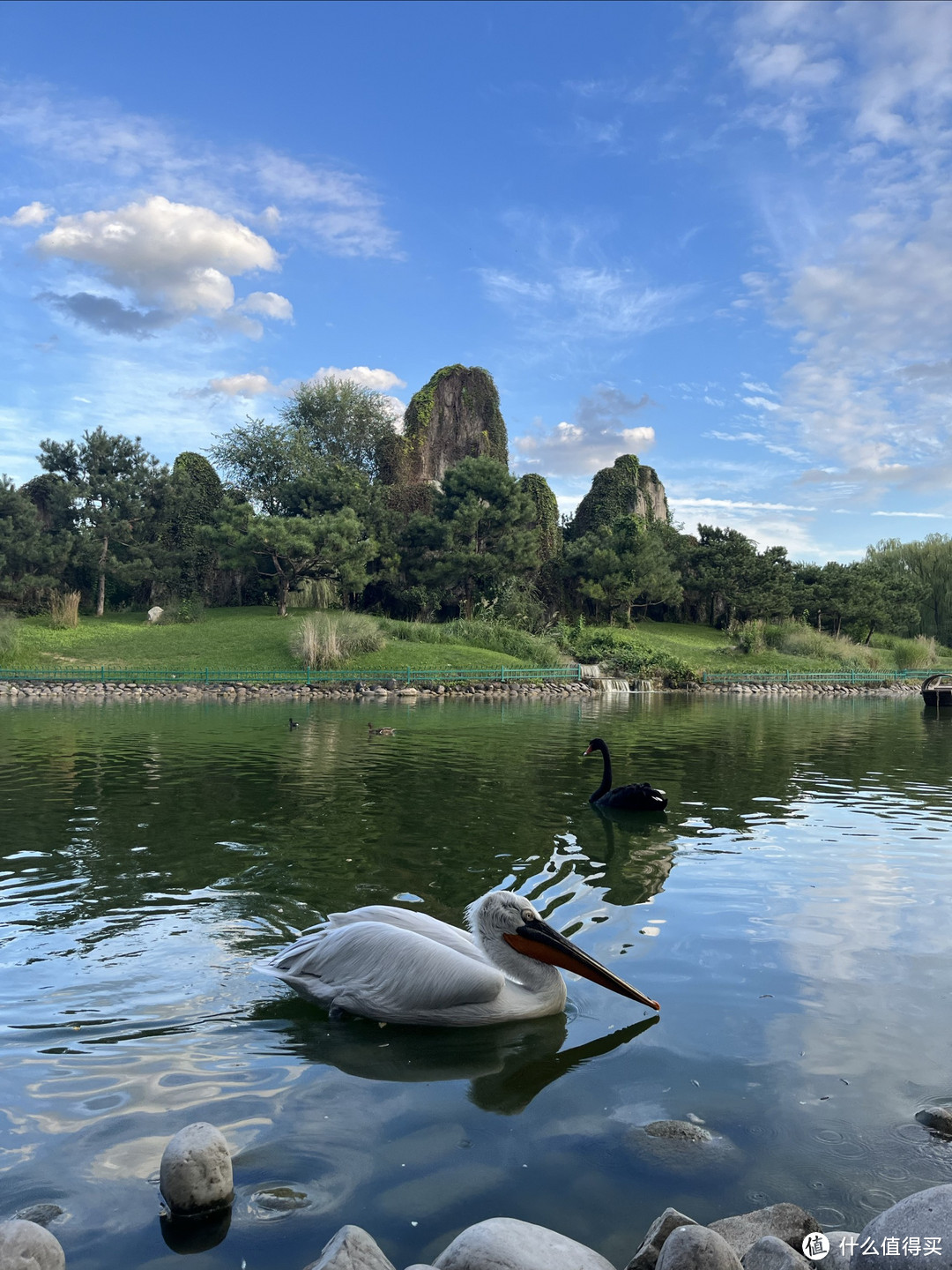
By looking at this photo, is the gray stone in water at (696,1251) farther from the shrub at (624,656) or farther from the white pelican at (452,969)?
the shrub at (624,656)

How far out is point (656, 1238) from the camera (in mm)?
2732

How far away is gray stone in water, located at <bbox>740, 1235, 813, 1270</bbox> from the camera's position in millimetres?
2572

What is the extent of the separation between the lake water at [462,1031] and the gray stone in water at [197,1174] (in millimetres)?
97

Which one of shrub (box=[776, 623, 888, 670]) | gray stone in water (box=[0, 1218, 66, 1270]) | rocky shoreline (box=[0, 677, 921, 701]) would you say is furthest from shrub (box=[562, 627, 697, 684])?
gray stone in water (box=[0, 1218, 66, 1270])

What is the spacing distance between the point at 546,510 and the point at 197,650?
26.3 meters

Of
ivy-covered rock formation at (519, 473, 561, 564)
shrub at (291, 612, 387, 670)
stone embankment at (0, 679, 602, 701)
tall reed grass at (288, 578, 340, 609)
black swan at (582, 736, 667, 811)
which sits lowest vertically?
black swan at (582, 736, 667, 811)

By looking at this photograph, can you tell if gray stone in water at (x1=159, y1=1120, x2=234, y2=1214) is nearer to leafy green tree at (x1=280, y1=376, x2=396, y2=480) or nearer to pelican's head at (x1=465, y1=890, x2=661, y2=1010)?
pelican's head at (x1=465, y1=890, x2=661, y2=1010)

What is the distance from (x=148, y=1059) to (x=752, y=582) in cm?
4657

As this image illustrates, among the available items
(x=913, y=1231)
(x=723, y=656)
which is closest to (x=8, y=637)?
(x=723, y=656)

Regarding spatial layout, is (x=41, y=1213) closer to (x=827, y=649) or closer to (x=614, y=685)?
(x=614, y=685)

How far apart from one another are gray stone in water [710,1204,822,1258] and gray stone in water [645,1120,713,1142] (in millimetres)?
560

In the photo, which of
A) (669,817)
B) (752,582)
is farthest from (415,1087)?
(752,582)

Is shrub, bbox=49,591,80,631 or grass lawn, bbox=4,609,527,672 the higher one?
shrub, bbox=49,591,80,631

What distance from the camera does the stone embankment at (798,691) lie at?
35.1 metres
